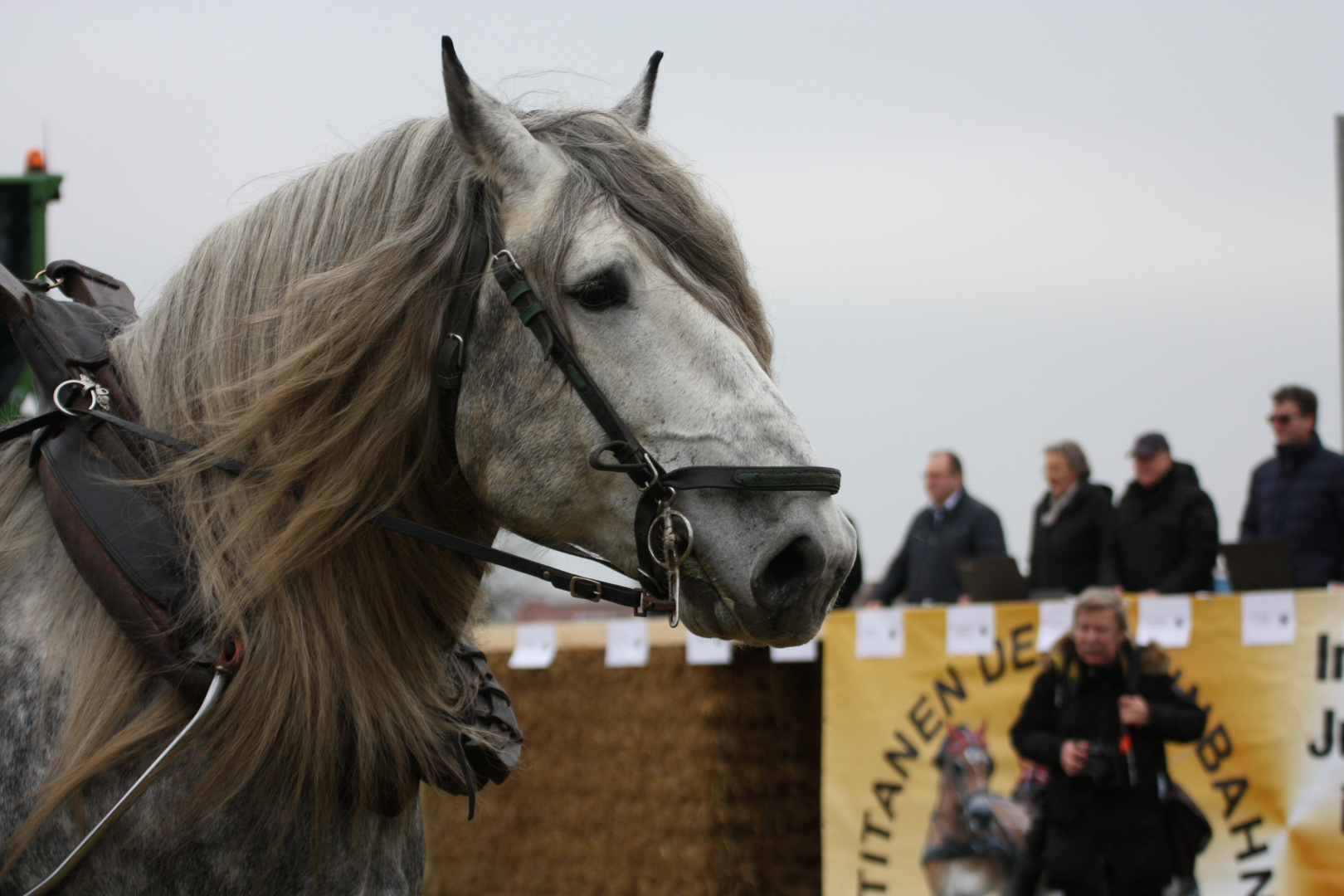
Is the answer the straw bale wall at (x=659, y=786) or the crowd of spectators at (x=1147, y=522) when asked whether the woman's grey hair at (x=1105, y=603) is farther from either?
the straw bale wall at (x=659, y=786)

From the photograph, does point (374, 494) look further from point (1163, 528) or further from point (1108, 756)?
point (1163, 528)

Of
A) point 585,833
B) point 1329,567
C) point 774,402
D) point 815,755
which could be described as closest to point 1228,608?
point 1329,567

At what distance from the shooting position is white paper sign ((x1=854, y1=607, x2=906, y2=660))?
6504 mm

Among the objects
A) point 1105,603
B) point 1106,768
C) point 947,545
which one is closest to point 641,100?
point 1105,603

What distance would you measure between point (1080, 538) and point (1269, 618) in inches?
53.2

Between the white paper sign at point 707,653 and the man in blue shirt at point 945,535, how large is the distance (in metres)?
1.46

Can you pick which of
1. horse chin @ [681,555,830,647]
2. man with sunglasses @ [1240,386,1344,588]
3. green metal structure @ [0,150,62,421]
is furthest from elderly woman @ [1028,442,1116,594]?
green metal structure @ [0,150,62,421]

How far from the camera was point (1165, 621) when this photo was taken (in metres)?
5.93

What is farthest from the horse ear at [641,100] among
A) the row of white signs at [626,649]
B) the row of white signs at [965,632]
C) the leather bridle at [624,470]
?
the row of white signs at [626,649]

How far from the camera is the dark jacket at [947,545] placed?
290 inches

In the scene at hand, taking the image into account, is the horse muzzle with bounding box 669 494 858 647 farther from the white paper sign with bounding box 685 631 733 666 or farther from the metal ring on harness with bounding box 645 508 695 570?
the white paper sign with bounding box 685 631 733 666

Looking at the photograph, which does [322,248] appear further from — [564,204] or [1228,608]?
[1228,608]

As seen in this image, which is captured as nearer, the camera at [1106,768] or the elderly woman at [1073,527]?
the camera at [1106,768]

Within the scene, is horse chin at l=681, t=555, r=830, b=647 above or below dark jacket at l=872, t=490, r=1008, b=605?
above
